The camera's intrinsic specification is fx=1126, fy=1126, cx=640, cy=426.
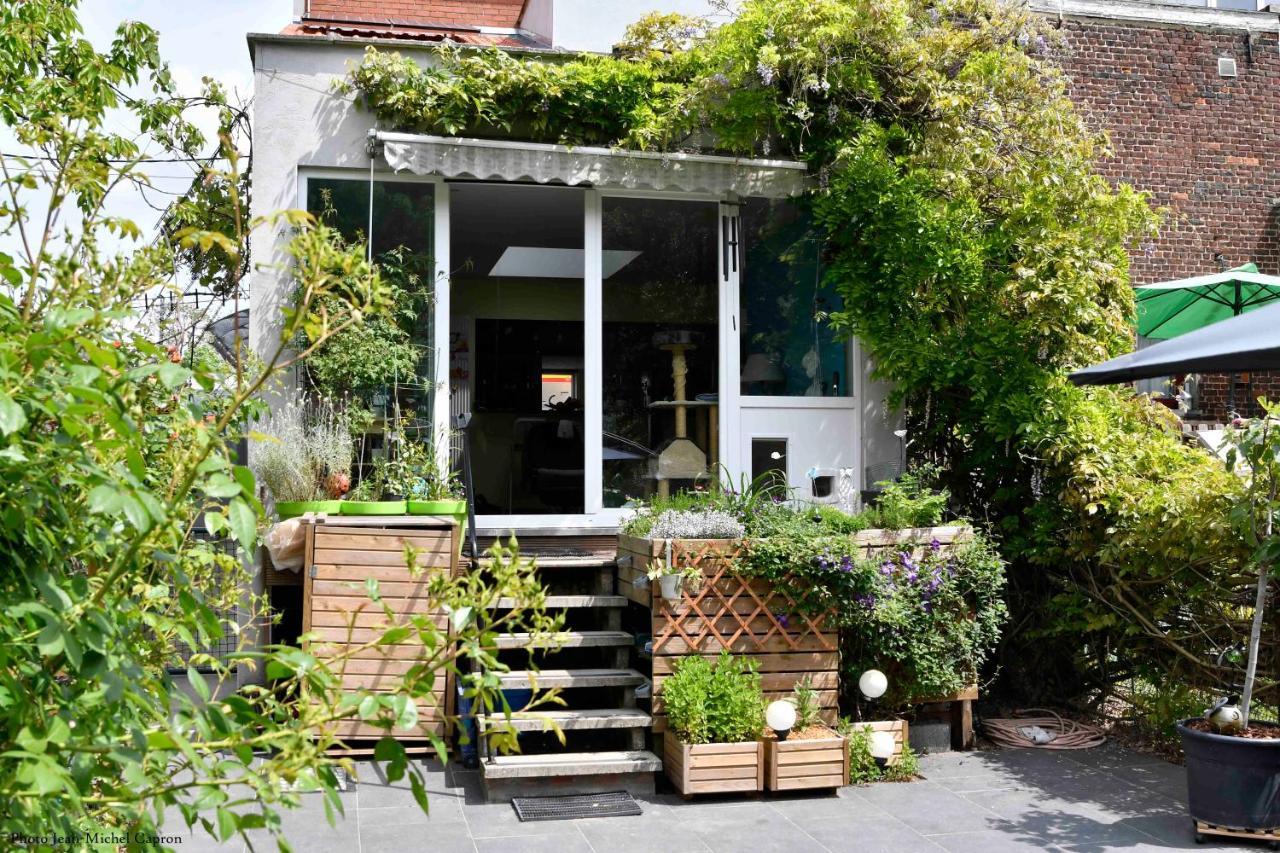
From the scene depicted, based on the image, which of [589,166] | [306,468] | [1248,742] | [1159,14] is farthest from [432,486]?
[1159,14]

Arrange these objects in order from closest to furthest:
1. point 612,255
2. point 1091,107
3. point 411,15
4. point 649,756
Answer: point 649,756, point 612,255, point 1091,107, point 411,15

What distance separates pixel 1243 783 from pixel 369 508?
4133 mm

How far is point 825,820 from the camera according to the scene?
4.72 metres

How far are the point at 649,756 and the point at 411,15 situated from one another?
8.73m

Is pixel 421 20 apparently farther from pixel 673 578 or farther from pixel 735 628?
pixel 735 628

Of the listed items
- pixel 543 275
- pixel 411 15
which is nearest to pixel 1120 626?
pixel 543 275

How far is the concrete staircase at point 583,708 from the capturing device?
4.95 meters

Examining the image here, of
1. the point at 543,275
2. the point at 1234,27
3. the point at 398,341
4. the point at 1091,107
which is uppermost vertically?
the point at 1234,27

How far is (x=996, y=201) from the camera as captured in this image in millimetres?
6824

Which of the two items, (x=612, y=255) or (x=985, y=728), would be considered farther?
(x=612, y=255)

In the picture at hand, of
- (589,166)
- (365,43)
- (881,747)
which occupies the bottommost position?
(881,747)

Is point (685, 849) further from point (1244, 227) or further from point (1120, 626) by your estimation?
point (1244, 227)

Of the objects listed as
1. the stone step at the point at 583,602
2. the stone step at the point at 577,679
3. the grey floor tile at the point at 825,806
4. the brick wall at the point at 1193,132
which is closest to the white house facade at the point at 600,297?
the stone step at the point at 583,602

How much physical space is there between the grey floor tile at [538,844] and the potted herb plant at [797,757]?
3.22ft
